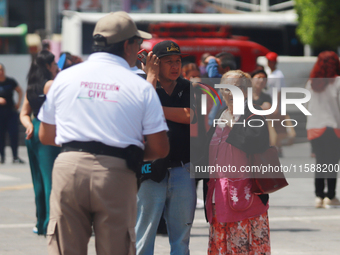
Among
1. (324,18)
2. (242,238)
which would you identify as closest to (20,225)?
(242,238)

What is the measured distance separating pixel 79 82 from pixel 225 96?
1.63 m

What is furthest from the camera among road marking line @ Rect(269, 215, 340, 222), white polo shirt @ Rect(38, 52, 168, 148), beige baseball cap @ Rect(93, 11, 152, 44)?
road marking line @ Rect(269, 215, 340, 222)

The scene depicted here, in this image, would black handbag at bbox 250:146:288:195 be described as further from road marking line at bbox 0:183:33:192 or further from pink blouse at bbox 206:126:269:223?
road marking line at bbox 0:183:33:192

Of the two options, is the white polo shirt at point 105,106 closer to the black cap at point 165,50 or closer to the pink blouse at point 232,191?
the black cap at point 165,50

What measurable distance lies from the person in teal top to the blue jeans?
2033mm

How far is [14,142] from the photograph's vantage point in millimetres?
12633

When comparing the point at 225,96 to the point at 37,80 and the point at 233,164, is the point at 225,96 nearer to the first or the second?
the point at 233,164

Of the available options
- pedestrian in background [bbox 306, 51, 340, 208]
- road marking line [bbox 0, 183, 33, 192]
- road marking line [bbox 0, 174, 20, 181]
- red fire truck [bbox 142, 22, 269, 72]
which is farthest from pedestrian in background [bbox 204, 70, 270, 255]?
red fire truck [bbox 142, 22, 269, 72]

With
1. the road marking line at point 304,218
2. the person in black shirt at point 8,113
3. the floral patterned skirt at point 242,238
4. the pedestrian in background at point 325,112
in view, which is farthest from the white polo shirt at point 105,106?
the person in black shirt at point 8,113

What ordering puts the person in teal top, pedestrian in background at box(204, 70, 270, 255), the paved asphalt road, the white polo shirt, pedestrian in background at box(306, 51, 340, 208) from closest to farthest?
the white polo shirt, pedestrian in background at box(204, 70, 270, 255), the paved asphalt road, the person in teal top, pedestrian in background at box(306, 51, 340, 208)

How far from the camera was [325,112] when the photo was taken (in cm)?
768

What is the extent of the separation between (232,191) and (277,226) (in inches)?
104

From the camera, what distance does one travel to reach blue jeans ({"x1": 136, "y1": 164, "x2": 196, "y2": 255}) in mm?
4188

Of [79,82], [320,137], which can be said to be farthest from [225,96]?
[320,137]
